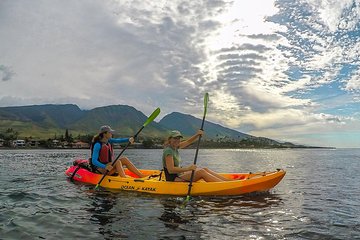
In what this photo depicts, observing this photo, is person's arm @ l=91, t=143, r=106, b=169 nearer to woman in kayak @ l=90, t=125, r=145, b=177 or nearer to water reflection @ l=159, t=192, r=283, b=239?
woman in kayak @ l=90, t=125, r=145, b=177

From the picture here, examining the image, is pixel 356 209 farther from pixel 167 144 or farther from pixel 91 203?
pixel 91 203

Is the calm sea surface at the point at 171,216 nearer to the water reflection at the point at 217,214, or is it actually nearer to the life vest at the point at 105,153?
the water reflection at the point at 217,214

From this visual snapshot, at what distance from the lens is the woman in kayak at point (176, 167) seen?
45.5ft

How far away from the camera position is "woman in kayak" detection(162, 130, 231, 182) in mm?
13875

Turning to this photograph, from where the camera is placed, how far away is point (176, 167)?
562 inches

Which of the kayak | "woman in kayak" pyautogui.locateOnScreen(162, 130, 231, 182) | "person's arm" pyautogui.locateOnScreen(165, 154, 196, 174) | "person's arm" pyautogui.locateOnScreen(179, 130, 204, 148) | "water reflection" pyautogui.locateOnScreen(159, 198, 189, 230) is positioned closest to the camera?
"water reflection" pyautogui.locateOnScreen(159, 198, 189, 230)

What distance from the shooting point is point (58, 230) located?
916cm

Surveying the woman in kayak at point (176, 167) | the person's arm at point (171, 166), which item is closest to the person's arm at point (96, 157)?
the woman in kayak at point (176, 167)

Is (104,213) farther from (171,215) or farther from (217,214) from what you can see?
(217,214)

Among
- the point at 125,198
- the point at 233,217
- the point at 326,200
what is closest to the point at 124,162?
the point at 125,198

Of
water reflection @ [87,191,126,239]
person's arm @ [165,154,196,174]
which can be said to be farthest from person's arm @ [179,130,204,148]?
water reflection @ [87,191,126,239]

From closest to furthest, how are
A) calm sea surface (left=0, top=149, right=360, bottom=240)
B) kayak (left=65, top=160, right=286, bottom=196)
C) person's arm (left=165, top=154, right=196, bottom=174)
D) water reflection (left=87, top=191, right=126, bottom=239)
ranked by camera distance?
calm sea surface (left=0, top=149, right=360, bottom=240)
water reflection (left=87, top=191, right=126, bottom=239)
person's arm (left=165, top=154, right=196, bottom=174)
kayak (left=65, top=160, right=286, bottom=196)

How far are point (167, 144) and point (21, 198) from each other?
654 centimetres

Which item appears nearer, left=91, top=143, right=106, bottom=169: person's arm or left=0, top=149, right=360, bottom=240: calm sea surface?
left=0, top=149, right=360, bottom=240: calm sea surface
